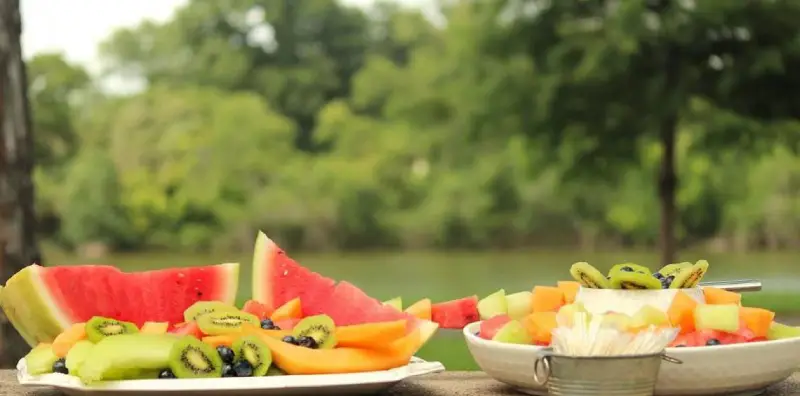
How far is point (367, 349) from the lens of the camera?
177 centimetres

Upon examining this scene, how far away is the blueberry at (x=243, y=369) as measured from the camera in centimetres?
169

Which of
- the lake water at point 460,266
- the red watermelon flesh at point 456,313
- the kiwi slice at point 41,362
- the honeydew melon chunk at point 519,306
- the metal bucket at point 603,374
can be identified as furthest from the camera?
the lake water at point 460,266

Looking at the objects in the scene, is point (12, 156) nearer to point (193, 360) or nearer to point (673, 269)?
point (193, 360)

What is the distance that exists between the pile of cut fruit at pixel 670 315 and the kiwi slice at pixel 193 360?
0.49 metres

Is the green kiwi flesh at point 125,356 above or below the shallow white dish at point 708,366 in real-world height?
above

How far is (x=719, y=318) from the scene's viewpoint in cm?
175

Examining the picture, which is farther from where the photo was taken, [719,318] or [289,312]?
[289,312]

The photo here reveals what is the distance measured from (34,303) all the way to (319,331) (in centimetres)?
65

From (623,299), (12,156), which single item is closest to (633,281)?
(623,299)

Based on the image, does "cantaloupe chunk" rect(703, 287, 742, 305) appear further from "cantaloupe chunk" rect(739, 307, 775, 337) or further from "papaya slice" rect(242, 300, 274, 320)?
"papaya slice" rect(242, 300, 274, 320)

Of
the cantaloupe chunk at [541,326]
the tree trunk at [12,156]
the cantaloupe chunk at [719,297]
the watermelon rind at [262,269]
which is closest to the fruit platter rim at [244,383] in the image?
the cantaloupe chunk at [541,326]

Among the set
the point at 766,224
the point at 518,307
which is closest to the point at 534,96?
the point at 518,307

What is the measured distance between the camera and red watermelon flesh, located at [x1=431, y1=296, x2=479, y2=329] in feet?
7.16

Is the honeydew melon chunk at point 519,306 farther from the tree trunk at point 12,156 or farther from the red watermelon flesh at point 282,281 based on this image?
the tree trunk at point 12,156
